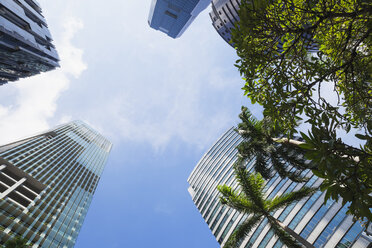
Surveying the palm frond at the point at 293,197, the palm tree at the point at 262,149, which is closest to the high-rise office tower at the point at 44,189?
the palm tree at the point at 262,149

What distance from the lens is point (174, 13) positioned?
81750 mm

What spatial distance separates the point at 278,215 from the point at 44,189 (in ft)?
153

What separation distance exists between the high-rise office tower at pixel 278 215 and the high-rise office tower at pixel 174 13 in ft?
200

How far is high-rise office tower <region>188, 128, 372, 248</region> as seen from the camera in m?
19.5

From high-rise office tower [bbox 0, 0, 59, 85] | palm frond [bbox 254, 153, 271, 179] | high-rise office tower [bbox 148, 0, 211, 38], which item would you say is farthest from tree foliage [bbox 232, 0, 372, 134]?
high-rise office tower [bbox 148, 0, 211, 38]

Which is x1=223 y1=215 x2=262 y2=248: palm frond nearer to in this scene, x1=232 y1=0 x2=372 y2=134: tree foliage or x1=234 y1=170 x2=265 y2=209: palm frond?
x1=234 y1=170 x2=265 y2=209: palm frond

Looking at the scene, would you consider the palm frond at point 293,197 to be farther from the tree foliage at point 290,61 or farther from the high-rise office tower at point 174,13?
the high-rise office tower at point 174,13

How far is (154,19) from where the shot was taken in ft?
292

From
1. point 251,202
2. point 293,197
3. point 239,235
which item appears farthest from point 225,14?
point 239,235

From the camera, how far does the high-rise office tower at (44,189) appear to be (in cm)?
3005

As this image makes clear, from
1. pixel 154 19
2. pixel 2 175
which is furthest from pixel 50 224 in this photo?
pixel 154 19

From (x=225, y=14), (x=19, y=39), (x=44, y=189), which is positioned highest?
(x=225, y=14)

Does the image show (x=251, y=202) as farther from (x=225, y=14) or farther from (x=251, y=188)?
(x=225, y=14)

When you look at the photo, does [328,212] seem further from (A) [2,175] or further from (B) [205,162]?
(A) [2,175]
